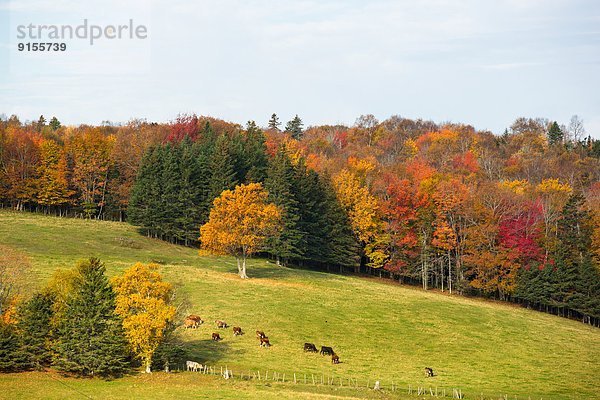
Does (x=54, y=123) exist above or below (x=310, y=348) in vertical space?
above

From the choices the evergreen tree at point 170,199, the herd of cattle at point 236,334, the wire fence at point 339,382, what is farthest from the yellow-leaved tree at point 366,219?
the wire fence at point 339,382

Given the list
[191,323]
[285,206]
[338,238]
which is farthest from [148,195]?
[191,323]

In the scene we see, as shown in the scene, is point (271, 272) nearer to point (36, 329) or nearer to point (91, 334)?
point (91, 334)

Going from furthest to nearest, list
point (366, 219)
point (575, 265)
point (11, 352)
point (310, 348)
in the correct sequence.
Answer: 1. point (366, 219)
2. point (575, 265)
3. point (310, 348)
4. point (11, 352)

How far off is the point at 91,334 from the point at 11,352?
221 inches

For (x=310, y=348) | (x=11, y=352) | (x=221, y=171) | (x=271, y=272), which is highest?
(x=221, y=171)

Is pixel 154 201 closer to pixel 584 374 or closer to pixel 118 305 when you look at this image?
pixel 118 305

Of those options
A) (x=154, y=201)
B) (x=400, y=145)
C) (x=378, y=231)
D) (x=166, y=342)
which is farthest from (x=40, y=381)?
(x=400, y=145)

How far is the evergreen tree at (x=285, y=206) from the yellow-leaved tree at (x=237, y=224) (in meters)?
14.3

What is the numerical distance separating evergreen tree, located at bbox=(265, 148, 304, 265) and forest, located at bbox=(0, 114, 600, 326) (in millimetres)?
226

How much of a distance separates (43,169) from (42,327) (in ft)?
249

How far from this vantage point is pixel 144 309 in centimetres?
4844

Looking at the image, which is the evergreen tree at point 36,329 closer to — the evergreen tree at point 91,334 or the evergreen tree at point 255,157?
the evergreen tree at point 91,334

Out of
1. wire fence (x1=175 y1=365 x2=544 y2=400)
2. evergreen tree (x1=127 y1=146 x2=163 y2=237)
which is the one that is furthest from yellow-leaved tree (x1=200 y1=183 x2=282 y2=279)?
wire fence (x1=175 y1=365 x2=544 y2=400)
